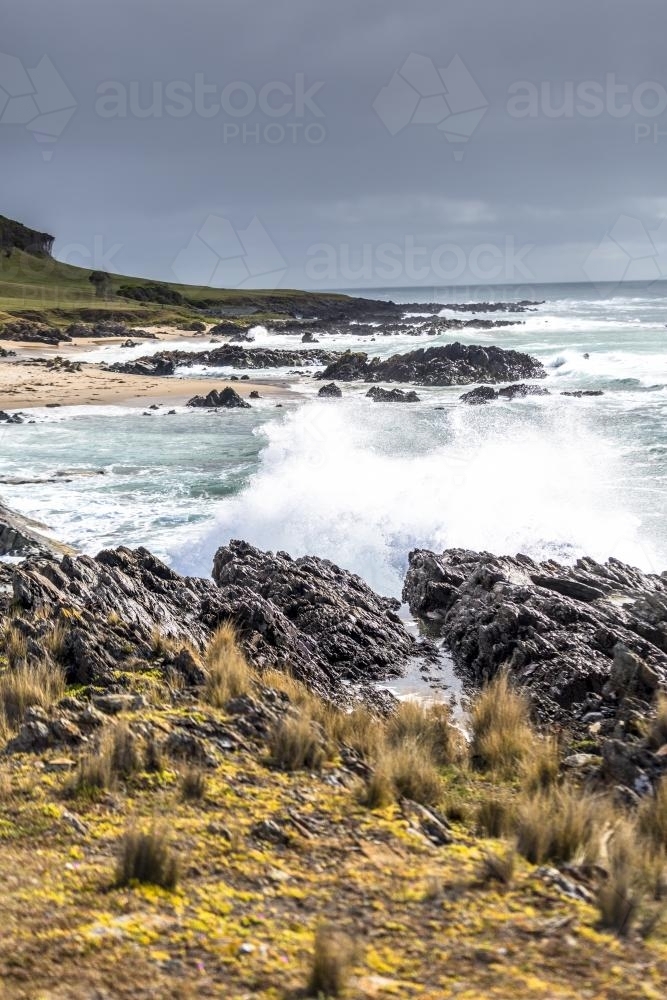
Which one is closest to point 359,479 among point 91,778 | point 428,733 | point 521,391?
point 428,733

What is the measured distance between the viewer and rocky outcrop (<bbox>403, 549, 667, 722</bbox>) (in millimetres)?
8672

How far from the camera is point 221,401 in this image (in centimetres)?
4056

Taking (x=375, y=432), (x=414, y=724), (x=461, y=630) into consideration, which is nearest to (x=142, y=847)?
(x=414, y=724)

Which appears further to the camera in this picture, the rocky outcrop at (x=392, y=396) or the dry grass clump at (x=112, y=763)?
the rocky outcrop at (x=392, y=396)

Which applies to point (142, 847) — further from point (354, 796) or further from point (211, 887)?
point (354, 796)

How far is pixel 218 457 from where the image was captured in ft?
88.4

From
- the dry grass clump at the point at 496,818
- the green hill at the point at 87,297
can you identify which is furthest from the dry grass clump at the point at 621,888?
the green hill at the point at 87,297

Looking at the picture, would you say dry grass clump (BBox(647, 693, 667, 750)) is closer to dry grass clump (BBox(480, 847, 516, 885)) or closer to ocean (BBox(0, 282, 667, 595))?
dry grass clump (BBox(480, 847, 516, 885))

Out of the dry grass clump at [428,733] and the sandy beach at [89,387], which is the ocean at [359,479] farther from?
the dry grass clump at [428,733]

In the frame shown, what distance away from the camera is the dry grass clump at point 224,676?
284 inches

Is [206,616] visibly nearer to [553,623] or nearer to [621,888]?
[553,623]

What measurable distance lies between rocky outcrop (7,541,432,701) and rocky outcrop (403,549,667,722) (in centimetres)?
85

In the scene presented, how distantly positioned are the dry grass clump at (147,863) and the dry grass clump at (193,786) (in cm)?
91

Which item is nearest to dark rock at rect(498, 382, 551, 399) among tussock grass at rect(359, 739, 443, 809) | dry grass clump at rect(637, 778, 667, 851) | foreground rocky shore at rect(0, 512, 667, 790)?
foreground rocky shore at rect(0, 512, 667, 790)
